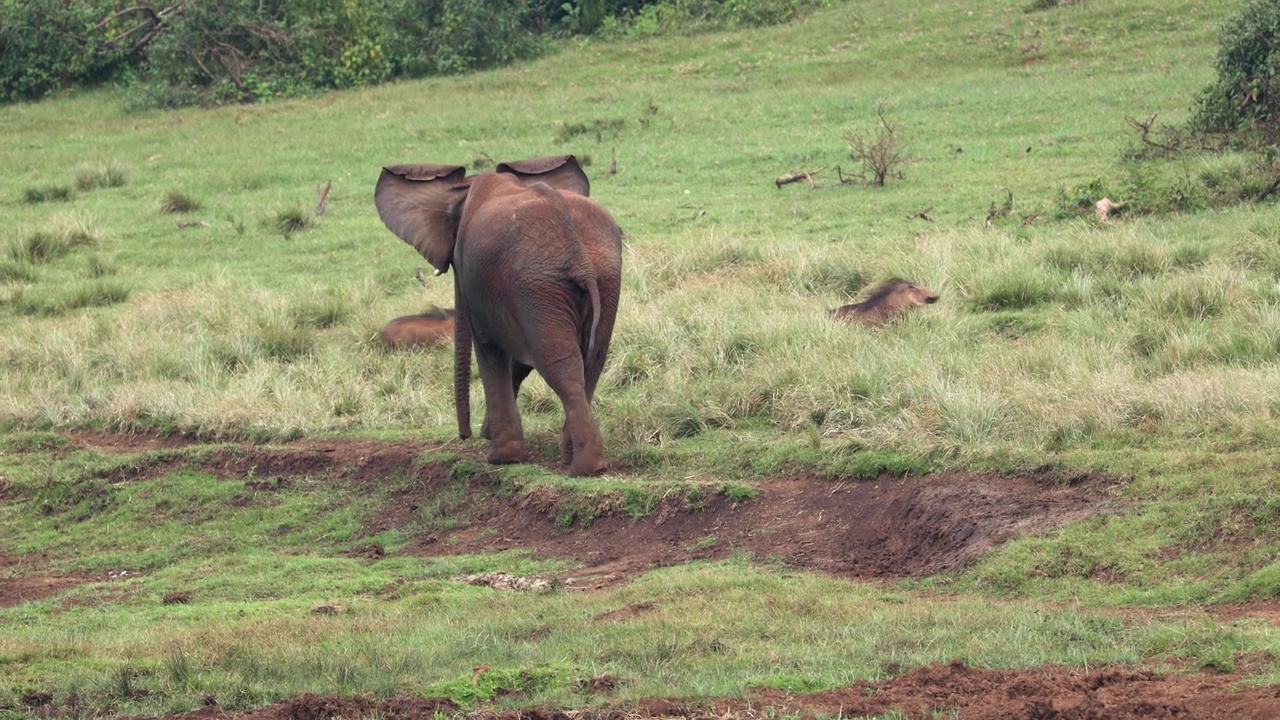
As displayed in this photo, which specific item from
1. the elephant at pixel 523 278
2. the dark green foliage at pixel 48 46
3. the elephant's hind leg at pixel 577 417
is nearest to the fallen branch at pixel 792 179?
the elephant at pixel 523 278

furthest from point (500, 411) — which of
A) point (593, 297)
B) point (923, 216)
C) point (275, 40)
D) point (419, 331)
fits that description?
point (275, 40)

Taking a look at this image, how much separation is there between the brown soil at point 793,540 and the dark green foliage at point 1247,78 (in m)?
10.8

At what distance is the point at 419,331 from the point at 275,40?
61.9 ft

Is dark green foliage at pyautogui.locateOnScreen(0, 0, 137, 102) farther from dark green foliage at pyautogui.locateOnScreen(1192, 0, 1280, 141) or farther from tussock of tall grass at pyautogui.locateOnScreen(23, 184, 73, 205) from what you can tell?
dark green foliage at pyautogui.locateOnScreen(1192, 0, 1280, 141)

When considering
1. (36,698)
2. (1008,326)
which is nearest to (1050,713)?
(36,698)

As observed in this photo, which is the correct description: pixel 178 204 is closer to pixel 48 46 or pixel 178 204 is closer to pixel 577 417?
pixel 577 417

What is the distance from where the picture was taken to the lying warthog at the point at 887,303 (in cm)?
1218

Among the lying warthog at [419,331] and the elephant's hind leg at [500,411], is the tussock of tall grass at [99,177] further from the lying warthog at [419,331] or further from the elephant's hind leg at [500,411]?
the elephant's hind leg at [500,411]

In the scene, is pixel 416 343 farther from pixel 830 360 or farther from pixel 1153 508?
pixel 1153 508

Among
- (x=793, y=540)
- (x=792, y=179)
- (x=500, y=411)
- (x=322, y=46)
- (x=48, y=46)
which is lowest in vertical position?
(x=792, y=179)

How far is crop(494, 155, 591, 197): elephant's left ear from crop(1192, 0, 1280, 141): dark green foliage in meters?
9.98

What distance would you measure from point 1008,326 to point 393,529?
527cm

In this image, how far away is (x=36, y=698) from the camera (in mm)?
5723

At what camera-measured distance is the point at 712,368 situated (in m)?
11.7
